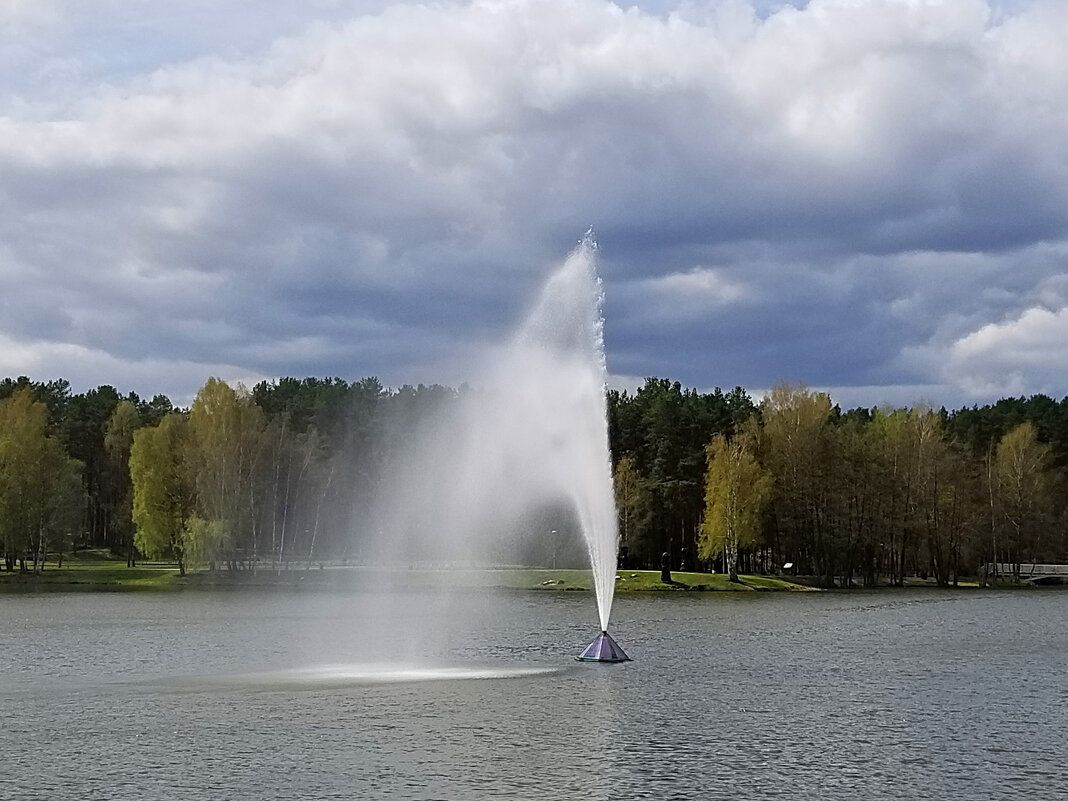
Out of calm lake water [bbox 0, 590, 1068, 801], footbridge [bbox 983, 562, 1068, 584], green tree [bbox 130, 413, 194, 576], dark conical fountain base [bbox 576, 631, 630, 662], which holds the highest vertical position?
green tree [bbox 130, 413, 194, 576]

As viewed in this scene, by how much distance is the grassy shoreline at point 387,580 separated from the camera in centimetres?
11100

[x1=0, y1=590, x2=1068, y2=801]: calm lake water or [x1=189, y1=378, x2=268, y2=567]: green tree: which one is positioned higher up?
[x1=189, y1=378, x2=268, y2=567]: green tree

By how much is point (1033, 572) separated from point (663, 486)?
44531mm

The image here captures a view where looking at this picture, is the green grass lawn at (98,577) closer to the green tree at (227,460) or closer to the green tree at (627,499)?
the green tree at (227,460)

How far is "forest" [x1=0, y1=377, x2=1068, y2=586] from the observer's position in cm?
11488

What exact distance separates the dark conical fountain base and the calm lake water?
772 mm

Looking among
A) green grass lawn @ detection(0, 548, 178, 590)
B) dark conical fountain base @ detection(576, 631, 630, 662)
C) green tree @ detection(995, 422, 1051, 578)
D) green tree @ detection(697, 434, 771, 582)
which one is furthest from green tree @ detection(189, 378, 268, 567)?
green tree @ detection(995, 422, 1051, 578)

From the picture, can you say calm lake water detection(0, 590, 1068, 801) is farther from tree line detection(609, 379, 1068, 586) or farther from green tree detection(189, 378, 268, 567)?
tree line detection(609, 379, 1068, 586)

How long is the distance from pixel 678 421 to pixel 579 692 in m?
97.7

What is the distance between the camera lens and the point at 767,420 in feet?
413

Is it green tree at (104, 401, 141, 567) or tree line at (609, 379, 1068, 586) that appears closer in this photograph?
tree line at (609, 379, 1068, 586)

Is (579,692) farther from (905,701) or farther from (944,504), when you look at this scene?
(944,504)

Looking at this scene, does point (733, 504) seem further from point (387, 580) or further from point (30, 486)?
point (30, 486)

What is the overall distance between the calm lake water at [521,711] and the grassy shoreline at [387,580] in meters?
42.3
